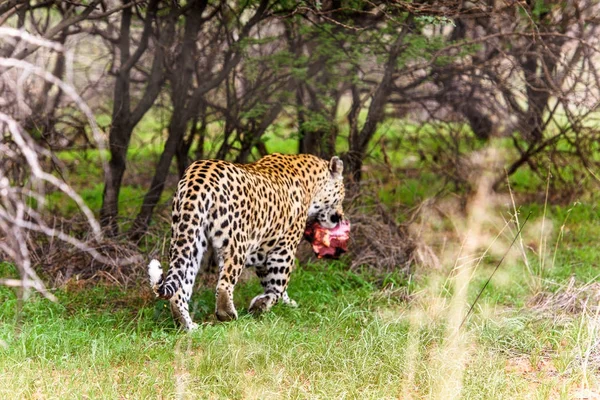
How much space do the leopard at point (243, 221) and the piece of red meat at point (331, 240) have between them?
0.06 meters

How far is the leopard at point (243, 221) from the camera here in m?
5.51

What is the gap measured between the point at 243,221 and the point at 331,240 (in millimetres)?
1292

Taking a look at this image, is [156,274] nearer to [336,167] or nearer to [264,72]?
[336,167]

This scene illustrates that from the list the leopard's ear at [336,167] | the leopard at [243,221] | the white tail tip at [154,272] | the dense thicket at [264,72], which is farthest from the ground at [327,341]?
the dense thicket at [264,72]

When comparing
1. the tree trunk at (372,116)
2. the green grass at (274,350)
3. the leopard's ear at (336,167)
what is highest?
the tree trunk at (372,116)

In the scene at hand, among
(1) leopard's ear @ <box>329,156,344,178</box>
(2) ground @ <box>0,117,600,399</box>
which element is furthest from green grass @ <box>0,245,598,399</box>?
(1) leopard's ear @ <box>329,156,344,178</box>

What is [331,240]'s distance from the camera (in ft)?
22.7

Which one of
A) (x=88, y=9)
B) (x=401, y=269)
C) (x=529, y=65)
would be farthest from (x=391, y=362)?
(x=529, y=65)

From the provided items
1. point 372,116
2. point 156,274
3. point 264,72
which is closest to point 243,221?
point 156,274

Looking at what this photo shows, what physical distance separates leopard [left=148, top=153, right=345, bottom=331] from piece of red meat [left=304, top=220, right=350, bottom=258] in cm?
6

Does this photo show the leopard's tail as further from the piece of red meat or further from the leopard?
the piece of red meat

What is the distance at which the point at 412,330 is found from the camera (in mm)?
5406

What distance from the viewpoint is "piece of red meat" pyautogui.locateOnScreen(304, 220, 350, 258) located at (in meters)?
6.91

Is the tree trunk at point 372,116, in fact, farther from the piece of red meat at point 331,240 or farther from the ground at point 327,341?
the ground at point 327,341
